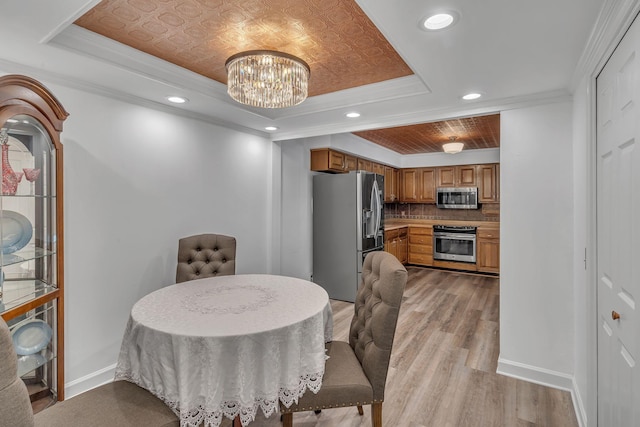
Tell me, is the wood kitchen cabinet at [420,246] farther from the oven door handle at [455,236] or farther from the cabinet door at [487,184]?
the cabinet door at [487,184]

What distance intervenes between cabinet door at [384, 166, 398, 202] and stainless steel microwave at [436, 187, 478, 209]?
853 millimetres

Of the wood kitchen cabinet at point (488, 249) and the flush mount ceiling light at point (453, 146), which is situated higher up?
the flush mount ceiling light at point (453, 146)

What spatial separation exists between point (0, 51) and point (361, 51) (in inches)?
81.9

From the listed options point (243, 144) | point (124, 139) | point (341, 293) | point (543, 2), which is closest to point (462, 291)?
point (341, 293)

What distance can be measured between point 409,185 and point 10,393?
6786mm

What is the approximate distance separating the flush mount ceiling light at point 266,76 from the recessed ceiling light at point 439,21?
2.38 feet

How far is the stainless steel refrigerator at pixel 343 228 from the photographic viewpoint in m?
4.46

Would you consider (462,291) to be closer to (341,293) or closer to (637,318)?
(341,293)

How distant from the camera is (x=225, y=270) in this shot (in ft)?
9.37

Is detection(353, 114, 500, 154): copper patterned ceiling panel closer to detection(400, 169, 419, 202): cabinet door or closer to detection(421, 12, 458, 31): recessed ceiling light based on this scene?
detection(400, 169, 419, 202): cabinet door

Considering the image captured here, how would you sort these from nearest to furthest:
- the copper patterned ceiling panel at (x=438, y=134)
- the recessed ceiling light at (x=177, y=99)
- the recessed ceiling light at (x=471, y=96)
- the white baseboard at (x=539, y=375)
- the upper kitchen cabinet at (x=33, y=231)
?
the upper kitchen cabinet at (x=33, y=231)
the white baseboard at (x=539, y=375)
the recessed ceiling light at (x=471, y=96)
the recessed ceiling light at (x=177, y=99)
the copper patterned ceiling panel at (x=438, y=134)

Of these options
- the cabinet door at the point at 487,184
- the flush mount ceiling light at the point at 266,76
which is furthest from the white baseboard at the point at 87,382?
the cabinet door at the point at 487,184

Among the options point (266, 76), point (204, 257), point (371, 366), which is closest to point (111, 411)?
point (371, 366)

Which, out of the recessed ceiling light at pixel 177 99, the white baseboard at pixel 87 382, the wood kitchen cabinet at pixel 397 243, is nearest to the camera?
the white baseboard at pixel 87 382
